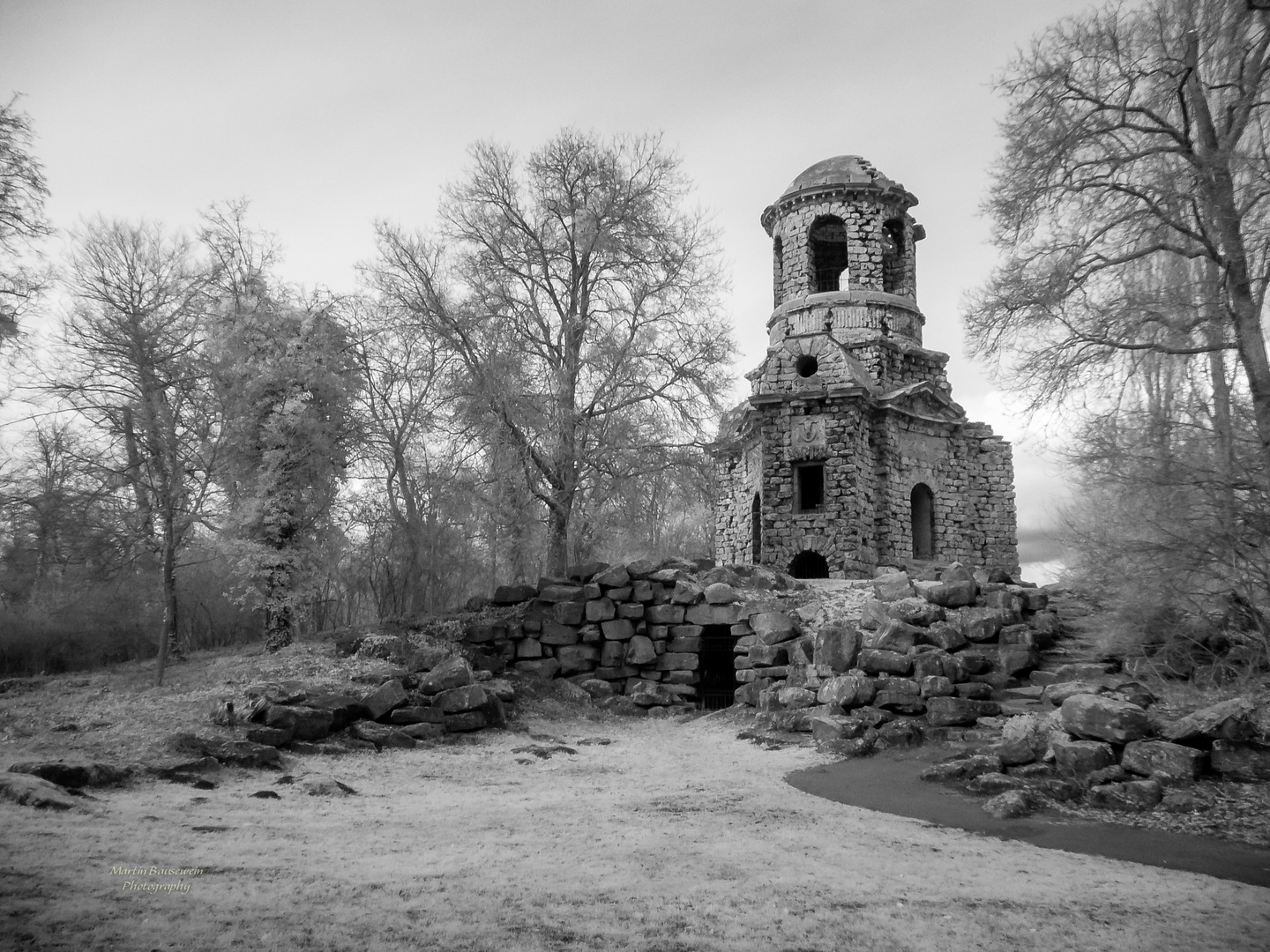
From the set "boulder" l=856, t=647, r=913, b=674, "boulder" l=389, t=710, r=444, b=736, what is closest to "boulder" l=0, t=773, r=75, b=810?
"boulder" l=389, t=710, r=444, b=736

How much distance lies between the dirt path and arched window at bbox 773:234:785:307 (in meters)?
20.2

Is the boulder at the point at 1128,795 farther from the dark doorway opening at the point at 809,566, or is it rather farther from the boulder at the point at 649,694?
the dark doorway opening at the point at 809,566

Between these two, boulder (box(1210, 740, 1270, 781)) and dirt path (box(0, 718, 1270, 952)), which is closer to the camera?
dirt path (box(0, 718, 1270, 952))

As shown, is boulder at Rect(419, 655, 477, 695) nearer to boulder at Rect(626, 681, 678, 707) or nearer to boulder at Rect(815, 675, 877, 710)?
A: boulder at Rect(626, 681, 678, 707)

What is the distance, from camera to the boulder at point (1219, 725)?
24.3 ft

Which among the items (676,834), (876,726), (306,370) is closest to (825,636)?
(876,726)

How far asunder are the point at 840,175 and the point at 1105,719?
20226 millimetres

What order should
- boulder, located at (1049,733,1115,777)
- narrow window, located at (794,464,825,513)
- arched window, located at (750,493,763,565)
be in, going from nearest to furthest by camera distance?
boulder, located at (1049,733,1115,777), narrow window, located at (794,464,825,513), arched window, located at (750,493,763,565)

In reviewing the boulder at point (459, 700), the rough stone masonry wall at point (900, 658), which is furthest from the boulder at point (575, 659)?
the boulder at point (459, 700)

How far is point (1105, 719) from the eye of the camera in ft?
25.7

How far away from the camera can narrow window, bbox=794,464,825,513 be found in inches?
869

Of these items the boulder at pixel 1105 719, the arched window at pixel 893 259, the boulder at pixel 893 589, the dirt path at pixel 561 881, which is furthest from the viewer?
the arched window at pixel 893 259

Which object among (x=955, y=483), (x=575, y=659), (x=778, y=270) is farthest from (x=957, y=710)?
(x=778, y=270)

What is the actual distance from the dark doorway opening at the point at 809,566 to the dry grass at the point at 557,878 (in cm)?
1373
